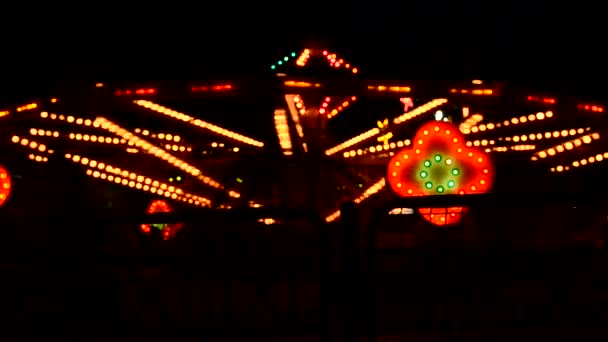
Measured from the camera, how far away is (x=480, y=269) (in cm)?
632

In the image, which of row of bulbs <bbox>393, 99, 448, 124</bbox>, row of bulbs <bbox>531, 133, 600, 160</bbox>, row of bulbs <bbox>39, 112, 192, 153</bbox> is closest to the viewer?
row of bulbs <bbox>39, 112, 192, 153</bbox>

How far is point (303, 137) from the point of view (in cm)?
1249

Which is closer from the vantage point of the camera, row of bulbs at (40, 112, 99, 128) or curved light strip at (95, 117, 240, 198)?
row of bulbs at (40, 112, 99, 128)

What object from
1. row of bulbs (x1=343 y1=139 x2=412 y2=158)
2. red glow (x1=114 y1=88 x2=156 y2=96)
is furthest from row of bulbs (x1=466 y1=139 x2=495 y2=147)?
red glow (x1=114 y1=88 x2=156 y2=96)

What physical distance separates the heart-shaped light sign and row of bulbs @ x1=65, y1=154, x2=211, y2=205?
5979mm

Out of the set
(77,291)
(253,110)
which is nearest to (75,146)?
(253,110)

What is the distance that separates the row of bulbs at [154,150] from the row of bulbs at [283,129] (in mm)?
1799

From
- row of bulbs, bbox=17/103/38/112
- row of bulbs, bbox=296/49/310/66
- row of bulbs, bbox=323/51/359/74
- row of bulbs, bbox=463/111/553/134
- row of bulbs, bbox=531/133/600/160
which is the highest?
row of bulbs, bbox=296/49/310/66

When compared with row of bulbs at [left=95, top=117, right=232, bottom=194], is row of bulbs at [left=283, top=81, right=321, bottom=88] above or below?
above

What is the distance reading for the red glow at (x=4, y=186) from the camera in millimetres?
10055

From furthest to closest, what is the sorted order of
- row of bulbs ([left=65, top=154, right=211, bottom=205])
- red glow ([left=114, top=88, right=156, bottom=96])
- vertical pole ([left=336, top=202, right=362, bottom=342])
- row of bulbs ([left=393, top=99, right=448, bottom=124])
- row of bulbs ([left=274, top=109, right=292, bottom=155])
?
row of bulbs ([left=274, top=109, right=292, bottom=155])
row of bulbs ([left=65, top=154, right=211, bottom=205])
row of bulbs ([left=393, top=99, right=448, bottom=124])
red glow ([left=114, top=88, right=156, bottom=96])
vertical pole ([left=336, top=202, right=362, bottom=342])

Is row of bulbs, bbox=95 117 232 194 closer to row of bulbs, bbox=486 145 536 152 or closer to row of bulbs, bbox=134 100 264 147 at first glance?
row of bulbs, bbox=134 100 264 147

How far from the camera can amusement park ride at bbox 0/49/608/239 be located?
28.8 ft

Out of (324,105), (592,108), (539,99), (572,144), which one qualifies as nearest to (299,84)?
(539,99)
